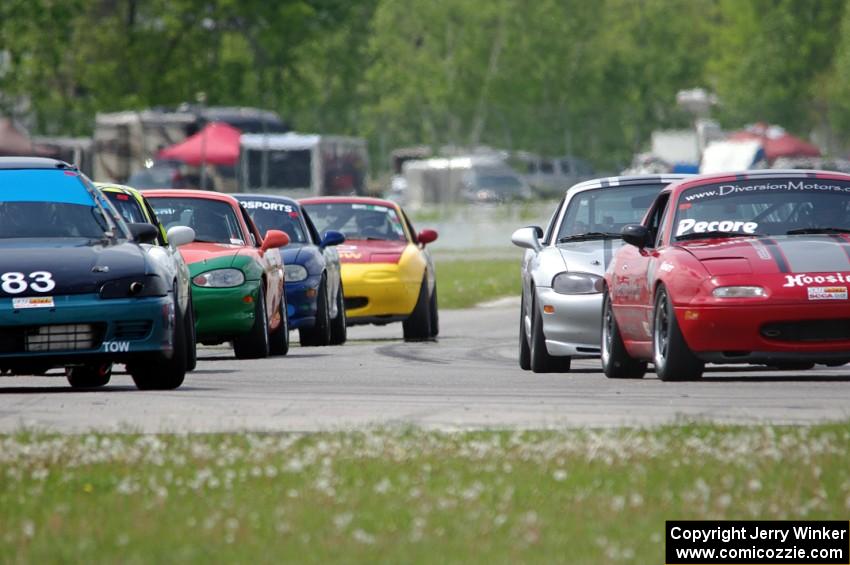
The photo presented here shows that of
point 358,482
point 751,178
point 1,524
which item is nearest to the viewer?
point 1,524

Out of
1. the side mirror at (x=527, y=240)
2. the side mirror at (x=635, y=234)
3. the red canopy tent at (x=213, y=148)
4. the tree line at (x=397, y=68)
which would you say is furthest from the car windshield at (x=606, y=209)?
the tree line at (x=397, y=68)

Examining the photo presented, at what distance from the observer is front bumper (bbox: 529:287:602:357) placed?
1479 centimetres

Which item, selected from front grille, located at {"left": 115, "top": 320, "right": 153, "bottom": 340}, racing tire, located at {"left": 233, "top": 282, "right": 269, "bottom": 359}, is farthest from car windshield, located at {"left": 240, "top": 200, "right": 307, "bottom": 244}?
front grille, located at {"left": 115, "top": 320, "right": 153, "bottom": 340}

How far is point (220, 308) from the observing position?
16.1 meters

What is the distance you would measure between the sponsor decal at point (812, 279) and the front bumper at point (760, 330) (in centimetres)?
13

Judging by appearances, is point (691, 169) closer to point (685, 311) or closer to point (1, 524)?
point (685, 311)

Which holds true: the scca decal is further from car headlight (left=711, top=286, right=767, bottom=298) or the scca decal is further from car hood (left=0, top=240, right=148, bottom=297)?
car hood (left=0, top=240, right=148, bottom=297)

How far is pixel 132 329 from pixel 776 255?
3748 mm

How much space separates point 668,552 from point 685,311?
5.81 meters

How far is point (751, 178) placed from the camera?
13516 millimetres

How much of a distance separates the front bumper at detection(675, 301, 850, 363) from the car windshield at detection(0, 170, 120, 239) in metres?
3.65

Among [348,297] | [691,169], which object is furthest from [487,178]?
[348,297]

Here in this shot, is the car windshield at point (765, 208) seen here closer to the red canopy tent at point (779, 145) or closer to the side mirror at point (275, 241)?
the side mirror at point (275, 241)

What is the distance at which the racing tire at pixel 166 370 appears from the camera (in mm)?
12477
